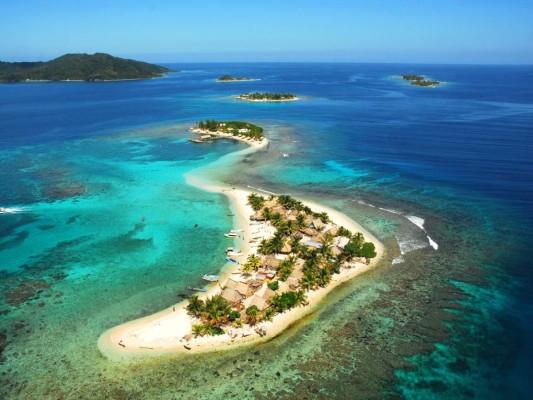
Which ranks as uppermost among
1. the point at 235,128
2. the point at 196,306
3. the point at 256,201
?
the point at 235,128

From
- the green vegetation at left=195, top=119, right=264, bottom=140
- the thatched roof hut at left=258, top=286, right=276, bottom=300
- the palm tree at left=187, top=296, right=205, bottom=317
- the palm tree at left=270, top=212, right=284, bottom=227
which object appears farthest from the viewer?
the green vegetation at left=195, top=119, right=264, bottom=140

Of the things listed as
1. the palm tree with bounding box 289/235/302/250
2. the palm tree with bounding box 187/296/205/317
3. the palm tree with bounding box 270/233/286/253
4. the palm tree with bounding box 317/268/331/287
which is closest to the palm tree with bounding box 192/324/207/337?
the palm tree with bounding box 187/296/205/317

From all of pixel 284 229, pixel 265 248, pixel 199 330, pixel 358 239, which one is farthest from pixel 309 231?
pixel 199 330

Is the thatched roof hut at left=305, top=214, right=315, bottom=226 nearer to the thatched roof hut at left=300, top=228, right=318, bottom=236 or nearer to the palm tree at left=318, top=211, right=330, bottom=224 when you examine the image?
the palm tree at left=318, top=211, right=330, bottom=224

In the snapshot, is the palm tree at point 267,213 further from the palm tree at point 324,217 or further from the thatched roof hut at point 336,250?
the thatched roof hut at point 336,250

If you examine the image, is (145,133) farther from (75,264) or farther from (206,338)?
(206,338)

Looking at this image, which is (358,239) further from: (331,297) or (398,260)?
(331,297)

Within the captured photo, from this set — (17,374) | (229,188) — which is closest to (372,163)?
(229,188)

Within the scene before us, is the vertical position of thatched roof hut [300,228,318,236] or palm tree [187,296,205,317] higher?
thatched roof hut [300,228,318,236]
